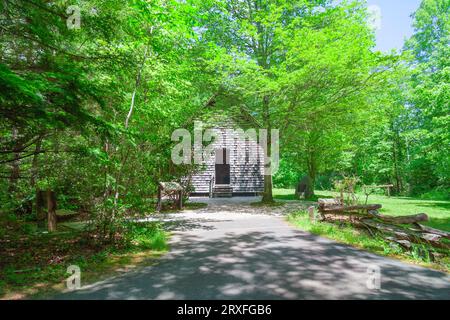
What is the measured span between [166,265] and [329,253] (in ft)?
10.7

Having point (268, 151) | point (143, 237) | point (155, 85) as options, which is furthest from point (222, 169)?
point (143, 237)

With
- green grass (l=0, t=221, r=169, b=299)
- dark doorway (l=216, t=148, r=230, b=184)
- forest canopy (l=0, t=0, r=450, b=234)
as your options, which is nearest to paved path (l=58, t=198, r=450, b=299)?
green grass (l=0, t=221, r=169, b=299)

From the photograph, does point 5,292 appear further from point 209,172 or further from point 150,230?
point 209,172

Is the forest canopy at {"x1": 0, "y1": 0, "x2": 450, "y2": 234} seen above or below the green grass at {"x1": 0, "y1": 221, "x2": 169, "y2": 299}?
above

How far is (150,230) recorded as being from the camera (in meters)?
7.47

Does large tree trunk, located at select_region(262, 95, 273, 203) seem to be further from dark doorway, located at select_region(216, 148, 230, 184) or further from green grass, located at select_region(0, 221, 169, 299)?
green grass, located at select_region(0, 221, 169, 299)

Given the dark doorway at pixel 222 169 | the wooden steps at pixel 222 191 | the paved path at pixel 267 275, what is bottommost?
the paved path at pixel 267 275

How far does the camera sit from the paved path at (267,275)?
3865mm

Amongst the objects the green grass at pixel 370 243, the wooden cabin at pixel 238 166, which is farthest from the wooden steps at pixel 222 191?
the green grass at pixel 370 243

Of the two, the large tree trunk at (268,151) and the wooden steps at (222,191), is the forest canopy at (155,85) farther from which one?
the wooden steps at (222,191)

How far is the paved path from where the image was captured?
3.87 meters

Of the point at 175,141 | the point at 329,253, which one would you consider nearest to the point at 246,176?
the point at 175,141

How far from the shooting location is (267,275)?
4562 millimetres

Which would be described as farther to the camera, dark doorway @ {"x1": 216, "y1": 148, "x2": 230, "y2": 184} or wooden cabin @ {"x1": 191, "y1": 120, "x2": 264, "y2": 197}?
dark doorway @ {"x1": 216, "y1": 148, "x2": 230, "y2": 184}
